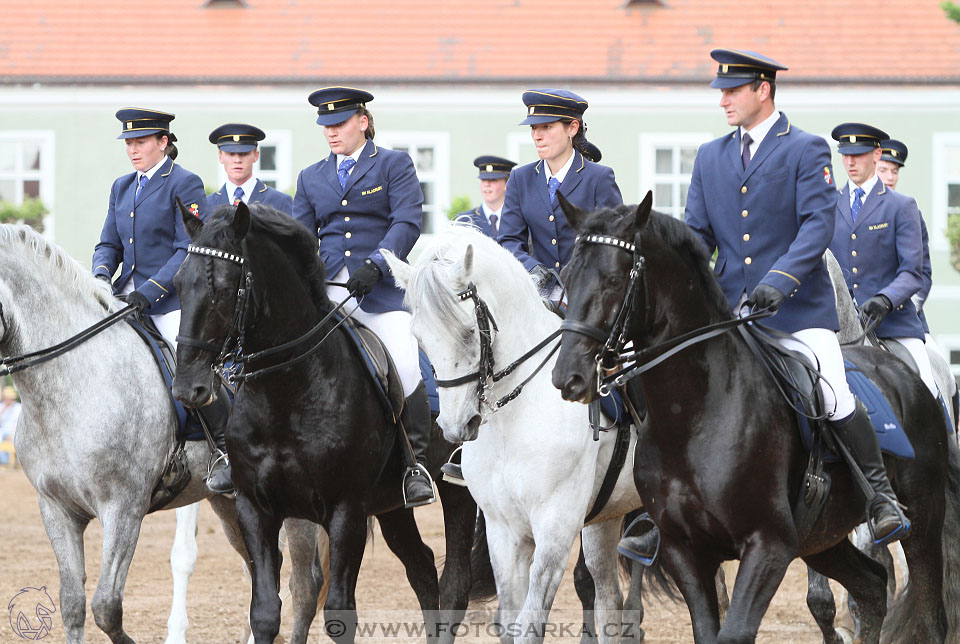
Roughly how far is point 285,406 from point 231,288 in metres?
0.74

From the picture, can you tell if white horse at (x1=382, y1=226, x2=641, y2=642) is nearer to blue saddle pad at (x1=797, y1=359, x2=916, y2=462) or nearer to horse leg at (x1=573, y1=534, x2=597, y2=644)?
horse leg at (x1=573, y1=534, x2=597, y2=644)

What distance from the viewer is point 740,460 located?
17.2ft

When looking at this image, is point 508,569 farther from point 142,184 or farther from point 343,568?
point 142,184

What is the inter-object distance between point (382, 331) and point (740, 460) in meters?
2.62

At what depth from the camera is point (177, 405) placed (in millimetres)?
7426

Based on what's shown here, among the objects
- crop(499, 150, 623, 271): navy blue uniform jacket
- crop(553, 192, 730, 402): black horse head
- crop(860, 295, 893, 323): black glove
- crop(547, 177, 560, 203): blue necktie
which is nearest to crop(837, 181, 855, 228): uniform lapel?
crop(860, 295, 893, 323): black glove

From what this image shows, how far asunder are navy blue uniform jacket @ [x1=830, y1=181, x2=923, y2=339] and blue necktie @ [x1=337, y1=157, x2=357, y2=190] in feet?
12.4

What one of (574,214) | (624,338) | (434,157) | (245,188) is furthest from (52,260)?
(434,157)

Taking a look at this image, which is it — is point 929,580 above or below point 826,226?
below

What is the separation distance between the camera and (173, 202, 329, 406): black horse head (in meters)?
5.73
